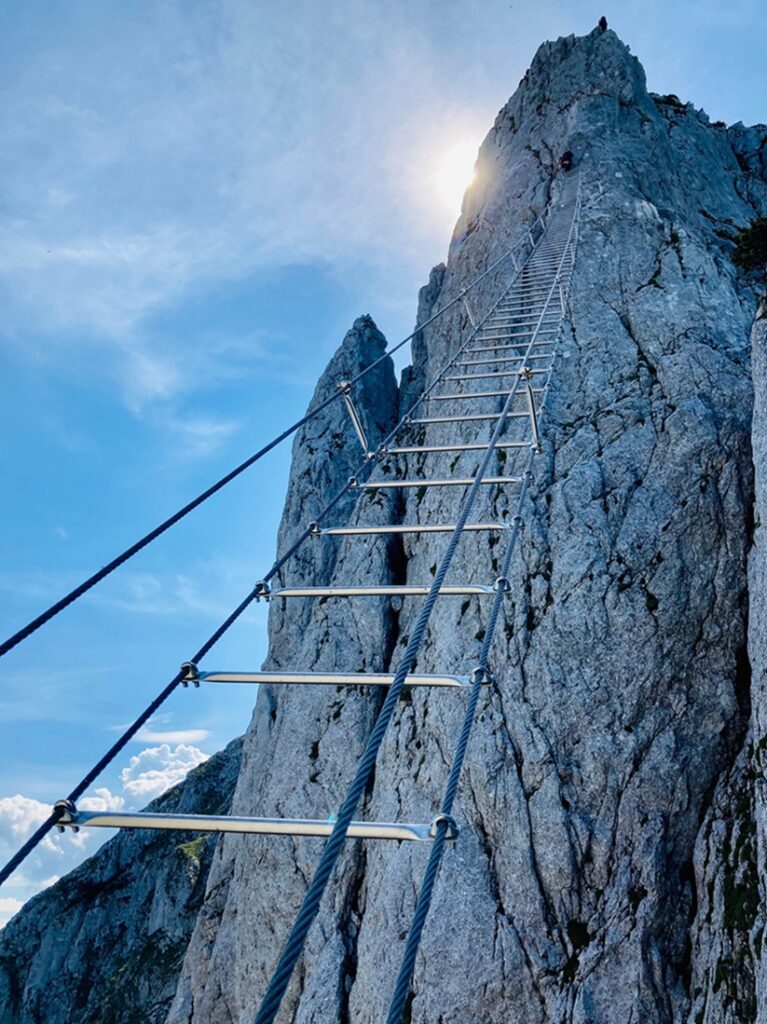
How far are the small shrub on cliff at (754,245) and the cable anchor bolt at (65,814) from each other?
2490cm

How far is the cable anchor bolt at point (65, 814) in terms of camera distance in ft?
20.3

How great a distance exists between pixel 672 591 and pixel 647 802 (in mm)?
5328

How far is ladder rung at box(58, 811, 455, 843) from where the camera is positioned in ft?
19.9

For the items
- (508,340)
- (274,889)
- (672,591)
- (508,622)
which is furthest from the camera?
(508,340)

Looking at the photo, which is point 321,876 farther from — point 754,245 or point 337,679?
point 754,245

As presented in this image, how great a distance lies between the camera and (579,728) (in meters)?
17.4

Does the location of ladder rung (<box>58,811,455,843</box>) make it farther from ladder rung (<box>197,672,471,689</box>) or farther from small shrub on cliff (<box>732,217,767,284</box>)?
small shrub on cliff (<box>732,217,767,284</box>)

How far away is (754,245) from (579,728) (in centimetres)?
1724

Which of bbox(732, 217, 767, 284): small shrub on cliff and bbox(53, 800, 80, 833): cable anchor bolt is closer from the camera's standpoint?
bbox(53, 800, 80, 833): cable anchor bolt

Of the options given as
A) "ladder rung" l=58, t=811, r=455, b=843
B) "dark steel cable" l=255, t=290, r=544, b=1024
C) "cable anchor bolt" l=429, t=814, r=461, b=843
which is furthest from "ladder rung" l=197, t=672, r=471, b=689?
"cable anchor bolt" l=429, t=814, r=461, b=843

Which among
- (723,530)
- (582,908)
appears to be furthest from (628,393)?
(582,908)

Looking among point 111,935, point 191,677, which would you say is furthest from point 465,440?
point 111,935

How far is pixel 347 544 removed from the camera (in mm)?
30500

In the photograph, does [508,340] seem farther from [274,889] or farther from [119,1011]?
[119,1011]
